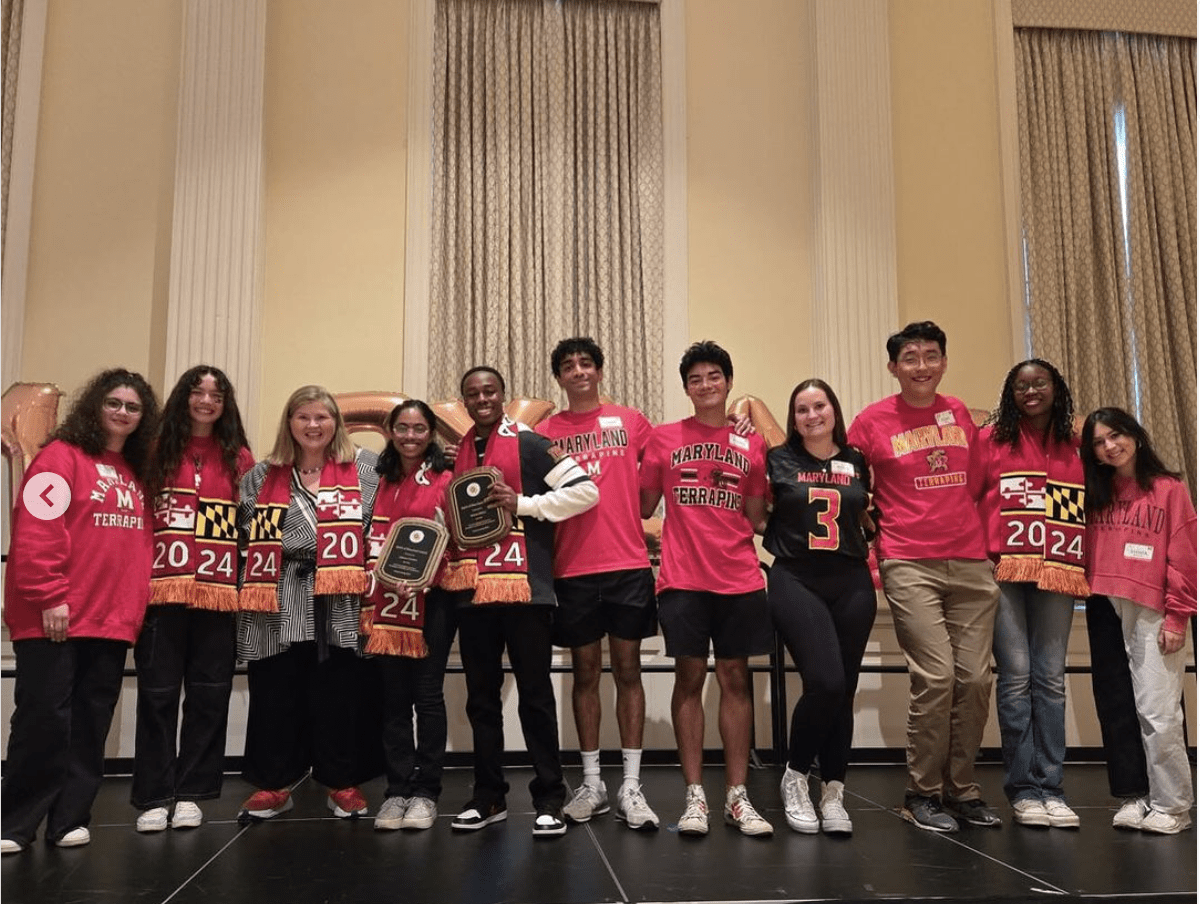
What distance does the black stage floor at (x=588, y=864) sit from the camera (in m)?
2.96

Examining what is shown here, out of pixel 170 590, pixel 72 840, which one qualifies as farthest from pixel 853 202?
pixel 72 840

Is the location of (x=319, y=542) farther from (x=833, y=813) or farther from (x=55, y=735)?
(x=833, y=813)

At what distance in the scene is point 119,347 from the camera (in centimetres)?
639

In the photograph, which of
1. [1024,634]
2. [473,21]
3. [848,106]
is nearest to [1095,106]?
[848,106]

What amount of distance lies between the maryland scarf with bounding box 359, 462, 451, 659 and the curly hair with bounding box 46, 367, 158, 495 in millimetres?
812

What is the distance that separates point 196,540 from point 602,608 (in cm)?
148

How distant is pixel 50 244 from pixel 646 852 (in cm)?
519

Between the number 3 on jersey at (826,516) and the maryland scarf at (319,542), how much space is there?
1.63 metres

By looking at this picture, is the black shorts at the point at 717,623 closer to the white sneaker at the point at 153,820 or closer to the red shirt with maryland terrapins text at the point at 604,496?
the red shirt with maryland terrapins text at the point at 604,496

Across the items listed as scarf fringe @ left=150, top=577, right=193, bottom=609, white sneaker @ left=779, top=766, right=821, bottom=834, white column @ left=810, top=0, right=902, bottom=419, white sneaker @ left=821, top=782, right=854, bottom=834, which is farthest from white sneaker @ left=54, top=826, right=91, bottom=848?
white column @ left=810, top=0, right=902, bottom=419

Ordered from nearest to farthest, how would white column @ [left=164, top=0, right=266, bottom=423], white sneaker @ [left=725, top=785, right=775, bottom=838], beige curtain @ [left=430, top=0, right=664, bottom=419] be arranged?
white sneaker @ [left=725, top=785, right=775, bottom=838]
white column @ [left=164, top=0, right=266, bottom=423]
beige curtain @ [left=430, top=0, right=664, bottom=419]

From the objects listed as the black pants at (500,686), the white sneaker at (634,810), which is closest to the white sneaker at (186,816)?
the black pants at (500,686)

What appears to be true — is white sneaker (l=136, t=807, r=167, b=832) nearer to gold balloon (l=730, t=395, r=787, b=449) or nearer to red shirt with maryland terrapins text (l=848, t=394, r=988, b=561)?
red shirt with maryland terrapins text (l=848, t=394, r=988, b=561)

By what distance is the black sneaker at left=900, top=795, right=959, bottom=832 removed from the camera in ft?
12.4
